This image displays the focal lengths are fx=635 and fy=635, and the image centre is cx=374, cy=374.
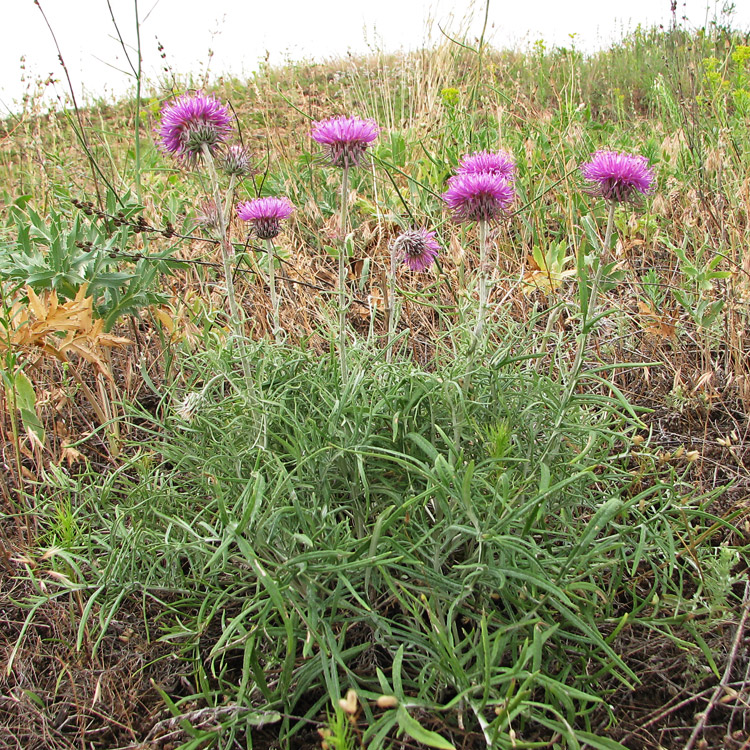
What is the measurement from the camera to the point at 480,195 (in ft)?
4.81

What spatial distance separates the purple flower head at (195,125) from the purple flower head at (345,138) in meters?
0.23

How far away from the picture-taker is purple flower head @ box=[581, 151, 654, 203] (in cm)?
139

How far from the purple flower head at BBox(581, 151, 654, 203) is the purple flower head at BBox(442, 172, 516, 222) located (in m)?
0.20

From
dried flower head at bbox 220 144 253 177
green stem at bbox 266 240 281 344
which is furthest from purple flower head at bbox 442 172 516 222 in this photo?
dried flower head at bbox 220 144 253 177

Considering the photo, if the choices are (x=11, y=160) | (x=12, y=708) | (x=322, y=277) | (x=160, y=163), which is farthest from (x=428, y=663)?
(x=11, y=160)

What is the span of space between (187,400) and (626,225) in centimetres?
240

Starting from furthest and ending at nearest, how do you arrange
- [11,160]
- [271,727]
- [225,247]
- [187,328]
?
[11,160] < [187,328] < [225,247] < [271,727]

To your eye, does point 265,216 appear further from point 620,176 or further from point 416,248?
point 620,176

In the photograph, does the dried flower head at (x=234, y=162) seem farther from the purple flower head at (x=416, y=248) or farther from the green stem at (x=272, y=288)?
the purple flower head at (x=416, y=248)

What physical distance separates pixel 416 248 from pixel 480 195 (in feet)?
0.91

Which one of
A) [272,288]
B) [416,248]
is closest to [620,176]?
[416,248]

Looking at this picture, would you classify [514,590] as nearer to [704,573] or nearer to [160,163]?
[704,573]

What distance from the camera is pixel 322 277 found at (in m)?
3.17

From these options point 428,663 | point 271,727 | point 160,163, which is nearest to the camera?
point 428,663
